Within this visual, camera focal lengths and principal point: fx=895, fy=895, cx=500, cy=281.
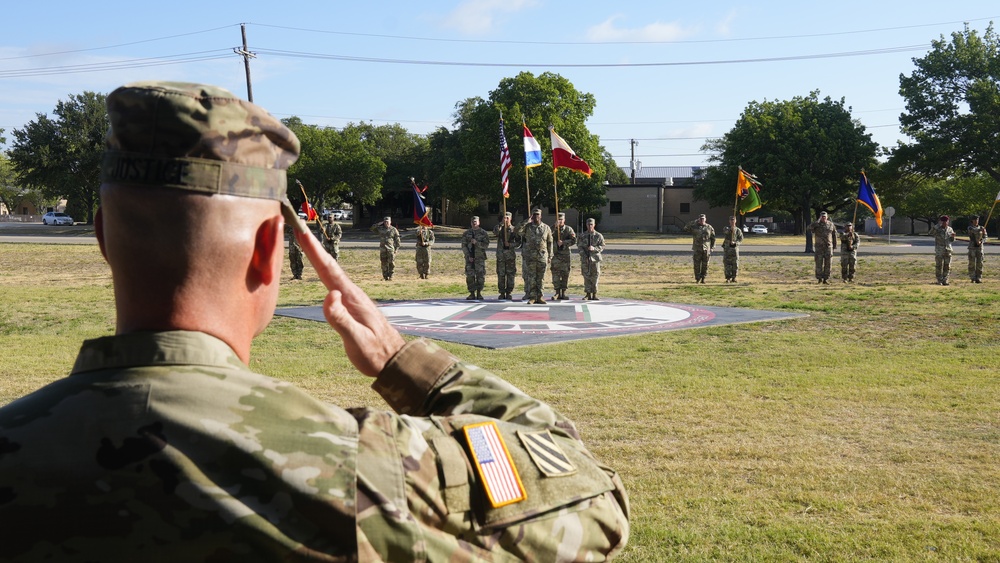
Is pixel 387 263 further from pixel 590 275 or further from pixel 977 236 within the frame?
pixel 977 236

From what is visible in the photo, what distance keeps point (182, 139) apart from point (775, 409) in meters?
7.18

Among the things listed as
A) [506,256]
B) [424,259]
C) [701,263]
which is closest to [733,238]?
[701,263]

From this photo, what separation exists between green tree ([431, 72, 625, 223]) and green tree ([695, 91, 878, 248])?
845cm

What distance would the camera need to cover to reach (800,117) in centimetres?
4922

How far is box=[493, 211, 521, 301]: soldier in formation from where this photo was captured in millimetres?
18062

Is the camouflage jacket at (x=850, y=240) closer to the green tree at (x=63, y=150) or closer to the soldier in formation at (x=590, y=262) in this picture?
the soldier in formation at (x=590, y=262)

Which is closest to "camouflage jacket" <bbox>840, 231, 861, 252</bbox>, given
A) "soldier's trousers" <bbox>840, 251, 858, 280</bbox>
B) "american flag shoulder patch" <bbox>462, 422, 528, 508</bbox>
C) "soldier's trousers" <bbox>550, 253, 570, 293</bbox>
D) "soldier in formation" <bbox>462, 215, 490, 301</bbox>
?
"soldier's trousers" <bbox>840, 251, 858, 280</bbox>

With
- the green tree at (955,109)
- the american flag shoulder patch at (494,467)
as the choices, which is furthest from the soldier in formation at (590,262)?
the green tree at (955,109)

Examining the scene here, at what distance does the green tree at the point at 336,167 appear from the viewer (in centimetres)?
5888

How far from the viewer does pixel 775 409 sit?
7.82 metres

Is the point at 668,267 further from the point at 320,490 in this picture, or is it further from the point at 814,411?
the point at 320,490

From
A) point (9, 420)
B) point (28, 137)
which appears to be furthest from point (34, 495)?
point (28, 137)

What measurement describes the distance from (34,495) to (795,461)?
5751 mm

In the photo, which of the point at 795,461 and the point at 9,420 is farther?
the point at 795,461
